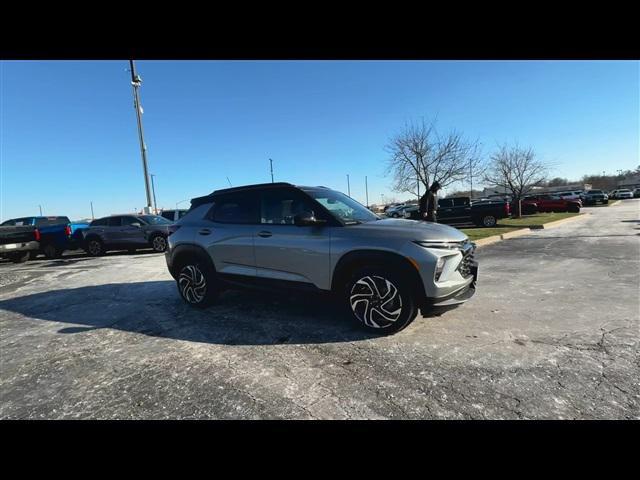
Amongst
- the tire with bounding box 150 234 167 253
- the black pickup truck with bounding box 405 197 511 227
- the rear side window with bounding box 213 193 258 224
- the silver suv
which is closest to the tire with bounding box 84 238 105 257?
the tire with bounding box 150 234 167 253

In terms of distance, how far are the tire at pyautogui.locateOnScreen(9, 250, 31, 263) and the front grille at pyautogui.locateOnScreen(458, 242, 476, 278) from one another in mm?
15865

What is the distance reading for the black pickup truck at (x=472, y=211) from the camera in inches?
709

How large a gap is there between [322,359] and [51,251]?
15.6 m

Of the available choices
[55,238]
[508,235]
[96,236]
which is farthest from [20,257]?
[508,235]

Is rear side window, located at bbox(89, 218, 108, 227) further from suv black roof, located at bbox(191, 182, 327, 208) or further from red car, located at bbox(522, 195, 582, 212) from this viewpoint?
red car, located at bbox(522, 195, 582, 212)

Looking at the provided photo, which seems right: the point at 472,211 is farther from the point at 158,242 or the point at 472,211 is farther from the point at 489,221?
the point at 158,242

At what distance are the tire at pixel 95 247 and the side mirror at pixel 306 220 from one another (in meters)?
12.8

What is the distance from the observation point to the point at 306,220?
389 centimetres

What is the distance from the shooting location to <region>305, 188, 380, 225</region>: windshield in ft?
13.8

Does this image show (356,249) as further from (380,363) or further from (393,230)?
(380,363)

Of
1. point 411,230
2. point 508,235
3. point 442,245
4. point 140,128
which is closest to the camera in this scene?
point 442,245
